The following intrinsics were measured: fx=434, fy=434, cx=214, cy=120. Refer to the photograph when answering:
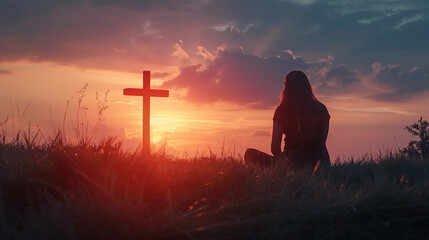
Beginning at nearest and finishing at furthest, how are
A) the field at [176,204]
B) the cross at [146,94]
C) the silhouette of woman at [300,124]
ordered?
the field at [176,204] < the silhouette of woman at [300,124] < the cross at [146,94]

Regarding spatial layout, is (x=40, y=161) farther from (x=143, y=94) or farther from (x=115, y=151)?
(x=143, y=94)

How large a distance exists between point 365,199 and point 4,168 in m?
3.28

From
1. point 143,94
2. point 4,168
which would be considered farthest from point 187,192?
point 143,94

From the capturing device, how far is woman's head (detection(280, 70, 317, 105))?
23.9 feet

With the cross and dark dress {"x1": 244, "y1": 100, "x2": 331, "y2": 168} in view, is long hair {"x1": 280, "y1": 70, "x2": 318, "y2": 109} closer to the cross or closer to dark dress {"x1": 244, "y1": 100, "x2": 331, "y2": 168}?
dark dress {"x1": 244, "y1": 100, "x2": 331, "y2": 168}

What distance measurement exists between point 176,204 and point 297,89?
14.5ft

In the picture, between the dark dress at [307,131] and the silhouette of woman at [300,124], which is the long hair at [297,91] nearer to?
the silhouette of woman at [300,124]

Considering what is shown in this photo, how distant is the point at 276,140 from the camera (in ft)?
24.2

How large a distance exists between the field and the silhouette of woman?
9.13 feet

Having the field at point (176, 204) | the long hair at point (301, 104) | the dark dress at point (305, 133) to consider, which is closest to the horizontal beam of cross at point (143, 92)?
the dark dress at point (305, 133)

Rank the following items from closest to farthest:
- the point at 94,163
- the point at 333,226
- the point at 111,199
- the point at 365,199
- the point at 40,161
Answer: the point at 111,199 < the point at 333,226 < the point at 365,199 < the point at 94,163 < the point at 40,161

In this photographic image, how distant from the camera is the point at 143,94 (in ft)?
38.8

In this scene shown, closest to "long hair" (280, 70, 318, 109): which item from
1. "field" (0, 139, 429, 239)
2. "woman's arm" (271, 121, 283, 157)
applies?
"woman's arm" (271, 121, 283, 157)

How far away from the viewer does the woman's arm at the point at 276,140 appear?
7.36 m
